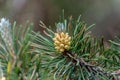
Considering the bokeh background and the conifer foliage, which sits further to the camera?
the bokeh background

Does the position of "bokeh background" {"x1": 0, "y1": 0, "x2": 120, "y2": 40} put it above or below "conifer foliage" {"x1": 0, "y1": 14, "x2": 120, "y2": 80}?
above

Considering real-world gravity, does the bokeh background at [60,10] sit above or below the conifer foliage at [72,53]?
above

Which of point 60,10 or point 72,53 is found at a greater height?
point 60,10

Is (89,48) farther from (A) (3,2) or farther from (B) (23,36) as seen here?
(A) (3,2)

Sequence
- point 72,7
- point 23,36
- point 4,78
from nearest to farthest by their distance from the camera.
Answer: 1. point 4,78
2. point 23,36
3. point 72,7

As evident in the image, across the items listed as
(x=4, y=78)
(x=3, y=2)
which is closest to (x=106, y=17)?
(x=3, y=2)

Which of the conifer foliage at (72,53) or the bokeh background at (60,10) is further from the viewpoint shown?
the bokeh background at (60,10)

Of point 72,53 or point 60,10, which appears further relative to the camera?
point 60,10

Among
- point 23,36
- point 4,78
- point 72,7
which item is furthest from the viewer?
point 72,7
